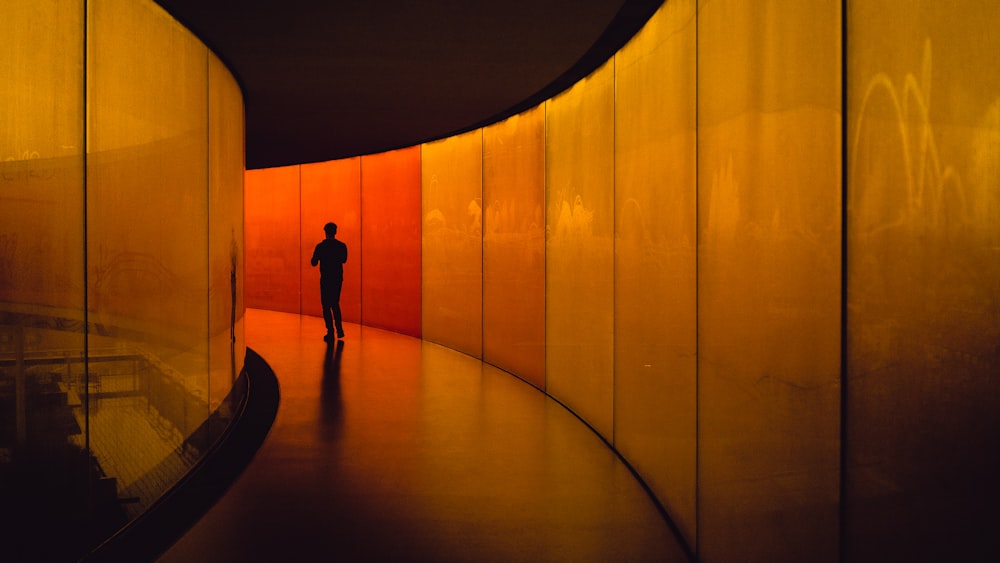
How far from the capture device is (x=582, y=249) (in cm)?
599

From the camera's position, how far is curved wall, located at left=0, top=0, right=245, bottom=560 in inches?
111

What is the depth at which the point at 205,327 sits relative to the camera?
5273mm

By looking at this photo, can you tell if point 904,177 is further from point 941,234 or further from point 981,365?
point 981,365

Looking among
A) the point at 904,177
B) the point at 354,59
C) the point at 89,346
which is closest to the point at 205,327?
the point at 89,346

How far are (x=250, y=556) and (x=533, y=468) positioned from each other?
196 centimetres

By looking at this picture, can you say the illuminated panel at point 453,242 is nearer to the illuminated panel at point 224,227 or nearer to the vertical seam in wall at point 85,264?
the illuminated panel at point 224,227

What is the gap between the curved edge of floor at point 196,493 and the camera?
3486 mm

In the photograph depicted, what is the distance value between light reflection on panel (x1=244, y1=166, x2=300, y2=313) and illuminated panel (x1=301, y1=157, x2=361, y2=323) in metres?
0.30

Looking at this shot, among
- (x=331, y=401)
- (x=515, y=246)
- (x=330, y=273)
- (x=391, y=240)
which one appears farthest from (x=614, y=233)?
(x=391, y=240)

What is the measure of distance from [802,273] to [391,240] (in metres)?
10.1

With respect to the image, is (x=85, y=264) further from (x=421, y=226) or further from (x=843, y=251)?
(x=421, y=226)

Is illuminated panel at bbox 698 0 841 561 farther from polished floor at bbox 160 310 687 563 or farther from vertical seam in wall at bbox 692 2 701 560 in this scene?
polished floor at bbox 160 310 687 563

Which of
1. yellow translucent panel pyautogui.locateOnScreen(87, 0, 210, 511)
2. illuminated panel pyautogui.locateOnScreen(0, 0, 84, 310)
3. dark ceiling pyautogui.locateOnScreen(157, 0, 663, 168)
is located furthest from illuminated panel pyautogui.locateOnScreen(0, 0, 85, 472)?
dark ceiling pyautogui.locateOnScreen(157, 0, 663, 168)

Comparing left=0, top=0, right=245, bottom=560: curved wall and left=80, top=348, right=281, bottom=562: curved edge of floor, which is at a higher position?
left=0, top=0, right=245, bottom=560: curved wall
